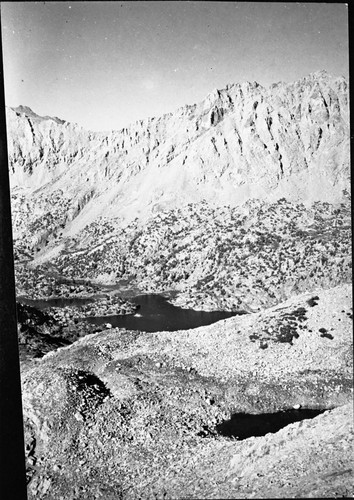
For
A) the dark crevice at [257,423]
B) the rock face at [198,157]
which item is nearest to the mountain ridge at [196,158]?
the rock face at [198,157]

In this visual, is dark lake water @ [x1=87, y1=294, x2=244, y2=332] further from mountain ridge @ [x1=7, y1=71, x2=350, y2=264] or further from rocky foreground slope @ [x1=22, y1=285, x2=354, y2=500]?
mountain ridge @ [x1=7, y1=71, x2=350, y2=264]

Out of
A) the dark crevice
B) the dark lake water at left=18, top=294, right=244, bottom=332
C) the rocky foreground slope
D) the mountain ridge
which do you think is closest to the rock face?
the mountain ridge

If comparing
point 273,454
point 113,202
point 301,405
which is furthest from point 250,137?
point 273,454

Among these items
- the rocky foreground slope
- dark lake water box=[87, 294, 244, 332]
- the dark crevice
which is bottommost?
the dark crevice

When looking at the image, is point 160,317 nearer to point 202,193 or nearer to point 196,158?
point 202,193

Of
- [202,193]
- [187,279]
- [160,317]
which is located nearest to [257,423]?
[160,317]

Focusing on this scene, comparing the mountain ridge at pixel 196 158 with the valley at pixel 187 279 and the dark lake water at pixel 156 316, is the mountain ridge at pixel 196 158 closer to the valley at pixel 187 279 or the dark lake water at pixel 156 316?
the valley at pixel 187 279
